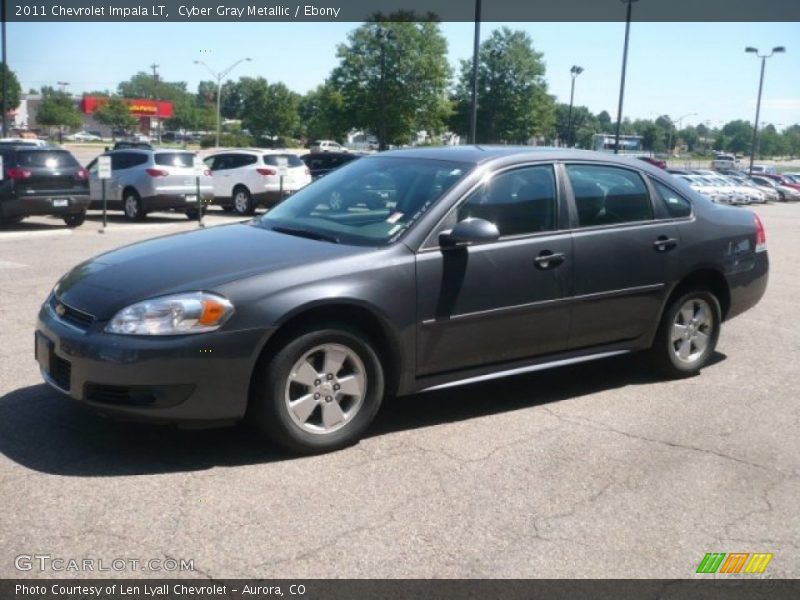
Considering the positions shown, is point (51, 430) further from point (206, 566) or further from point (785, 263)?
point (785, 263)

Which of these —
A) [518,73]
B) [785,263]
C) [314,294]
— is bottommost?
[785,263]

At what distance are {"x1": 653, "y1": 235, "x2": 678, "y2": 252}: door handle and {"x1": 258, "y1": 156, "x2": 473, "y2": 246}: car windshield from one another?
156cm

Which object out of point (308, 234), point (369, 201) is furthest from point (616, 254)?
point (308, 234)

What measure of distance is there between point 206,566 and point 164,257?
203cm

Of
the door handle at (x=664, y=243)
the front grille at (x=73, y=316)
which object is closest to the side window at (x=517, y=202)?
the door handle at (x=664, y=243)

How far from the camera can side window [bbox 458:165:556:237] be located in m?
5.07

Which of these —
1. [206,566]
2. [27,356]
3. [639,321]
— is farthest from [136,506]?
[639,321]

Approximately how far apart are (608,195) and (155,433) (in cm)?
330

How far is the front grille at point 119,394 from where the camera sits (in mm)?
4086

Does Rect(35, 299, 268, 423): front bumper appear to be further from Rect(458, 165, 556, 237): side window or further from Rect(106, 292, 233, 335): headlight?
Rect(458, 165, 556, 237): side window

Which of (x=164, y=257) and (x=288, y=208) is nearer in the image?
(x=164, y=257)

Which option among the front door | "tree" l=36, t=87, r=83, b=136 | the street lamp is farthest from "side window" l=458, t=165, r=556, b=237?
"tree" l=36, t=87, r=83, b=136

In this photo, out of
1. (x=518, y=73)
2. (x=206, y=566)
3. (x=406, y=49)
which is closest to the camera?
(x=206, y=566)

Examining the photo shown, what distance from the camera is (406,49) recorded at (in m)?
50.1
